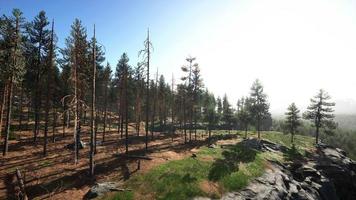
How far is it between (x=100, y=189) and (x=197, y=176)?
8.92m

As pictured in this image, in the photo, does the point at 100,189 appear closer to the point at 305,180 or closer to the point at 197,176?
the point at 197,176

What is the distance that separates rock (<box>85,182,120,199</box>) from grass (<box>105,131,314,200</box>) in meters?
0.93

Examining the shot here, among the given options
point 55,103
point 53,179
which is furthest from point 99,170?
point 55,103

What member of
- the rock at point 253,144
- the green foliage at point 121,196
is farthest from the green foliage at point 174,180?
the rock at point 253,144

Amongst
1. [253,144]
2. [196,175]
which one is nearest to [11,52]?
[196,175]

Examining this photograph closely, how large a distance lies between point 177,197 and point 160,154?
11.9m

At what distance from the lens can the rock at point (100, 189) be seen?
19.0 m

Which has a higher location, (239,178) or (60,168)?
(60,168)

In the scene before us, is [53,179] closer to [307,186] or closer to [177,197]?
[177,197]

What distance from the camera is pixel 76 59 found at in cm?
2705

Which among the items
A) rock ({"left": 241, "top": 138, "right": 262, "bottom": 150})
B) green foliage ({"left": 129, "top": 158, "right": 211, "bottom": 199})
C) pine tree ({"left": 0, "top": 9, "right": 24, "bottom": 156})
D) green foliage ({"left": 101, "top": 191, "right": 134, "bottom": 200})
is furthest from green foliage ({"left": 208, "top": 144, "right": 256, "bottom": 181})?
pine tree ({"left": 0, "top": 9, "right": 24, "bottom": 156})

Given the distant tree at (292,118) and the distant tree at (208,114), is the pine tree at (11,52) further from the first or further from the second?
the distant tree at (292,118)

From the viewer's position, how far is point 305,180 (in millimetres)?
31641

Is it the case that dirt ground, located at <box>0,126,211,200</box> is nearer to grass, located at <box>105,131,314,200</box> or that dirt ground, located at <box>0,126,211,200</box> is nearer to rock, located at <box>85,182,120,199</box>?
rock, located at <box>85,182,120,199</box>
